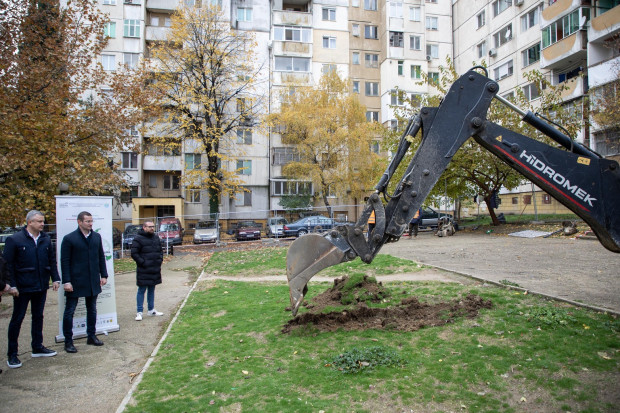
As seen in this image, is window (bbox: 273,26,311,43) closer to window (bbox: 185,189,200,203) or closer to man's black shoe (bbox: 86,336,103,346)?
window (bbox: 185,189,200,203)

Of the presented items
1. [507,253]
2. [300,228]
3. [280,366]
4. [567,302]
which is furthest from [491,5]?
[280,366]

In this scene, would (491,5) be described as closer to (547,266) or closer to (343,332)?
(547,266)

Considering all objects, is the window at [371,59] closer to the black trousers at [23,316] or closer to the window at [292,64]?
the window at [292,64]

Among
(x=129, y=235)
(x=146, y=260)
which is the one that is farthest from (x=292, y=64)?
(x=146, y=260)

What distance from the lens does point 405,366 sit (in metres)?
4.93

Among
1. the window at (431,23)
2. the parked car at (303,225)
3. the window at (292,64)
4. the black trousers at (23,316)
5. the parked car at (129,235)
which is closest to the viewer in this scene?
the black trousers at (23,316)

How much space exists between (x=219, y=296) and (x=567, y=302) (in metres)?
7.39

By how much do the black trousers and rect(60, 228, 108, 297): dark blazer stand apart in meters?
0.46

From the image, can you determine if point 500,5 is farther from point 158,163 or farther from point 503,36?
point 158,163

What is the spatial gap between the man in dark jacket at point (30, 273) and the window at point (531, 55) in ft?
124

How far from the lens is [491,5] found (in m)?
38.3

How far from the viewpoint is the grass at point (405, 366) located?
4.21 meters

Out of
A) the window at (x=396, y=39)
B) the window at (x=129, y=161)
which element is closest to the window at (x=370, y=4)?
the window at (x=396, y=39)

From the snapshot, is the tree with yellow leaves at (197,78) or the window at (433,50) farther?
the window at (433,50)
